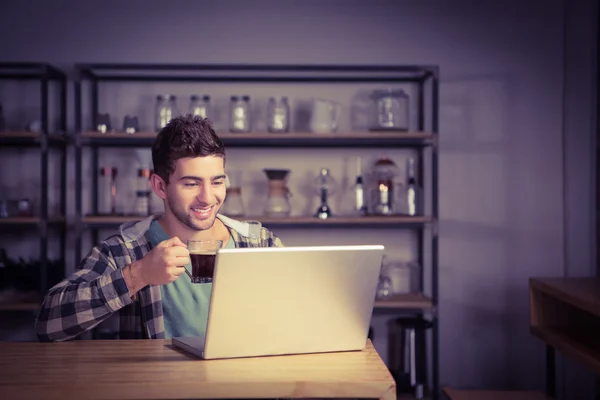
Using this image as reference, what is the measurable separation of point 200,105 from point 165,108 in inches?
7.3

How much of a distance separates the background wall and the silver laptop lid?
2.42 metres

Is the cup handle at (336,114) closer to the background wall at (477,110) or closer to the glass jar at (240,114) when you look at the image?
the background wall at (477,110)

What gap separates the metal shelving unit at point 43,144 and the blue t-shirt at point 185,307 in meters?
1.75

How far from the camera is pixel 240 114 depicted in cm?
355

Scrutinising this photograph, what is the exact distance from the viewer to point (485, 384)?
12.7 feet

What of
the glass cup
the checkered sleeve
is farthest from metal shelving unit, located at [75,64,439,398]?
the glass cup

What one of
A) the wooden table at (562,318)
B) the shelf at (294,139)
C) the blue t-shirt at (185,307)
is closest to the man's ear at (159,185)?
the blue t-shirt at (185,307)

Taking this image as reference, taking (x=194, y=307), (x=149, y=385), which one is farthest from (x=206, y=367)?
(x=194, y=307)

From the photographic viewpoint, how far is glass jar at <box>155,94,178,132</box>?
3584mm

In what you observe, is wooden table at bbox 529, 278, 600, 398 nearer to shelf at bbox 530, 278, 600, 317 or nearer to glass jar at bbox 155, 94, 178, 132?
shelf at bbox 530, 278, 600, 317

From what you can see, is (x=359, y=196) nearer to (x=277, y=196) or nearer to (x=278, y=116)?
(x=277, y=196)

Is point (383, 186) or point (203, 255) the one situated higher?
point (383, 186)

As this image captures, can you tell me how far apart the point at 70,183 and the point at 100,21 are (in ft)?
3.06

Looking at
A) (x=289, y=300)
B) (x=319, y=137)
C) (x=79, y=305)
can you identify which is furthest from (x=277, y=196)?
(x=289, y=300)
